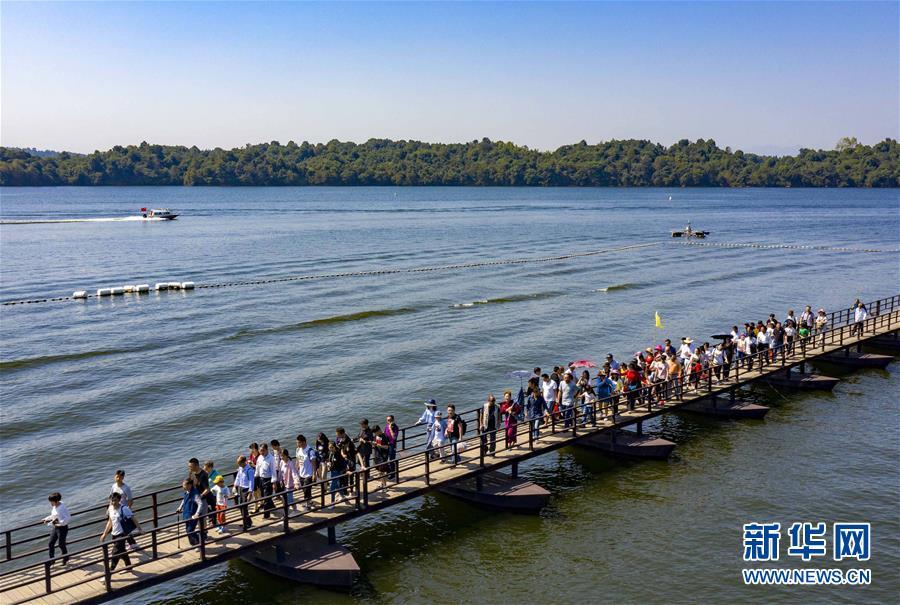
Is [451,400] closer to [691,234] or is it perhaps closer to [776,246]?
[776,246]

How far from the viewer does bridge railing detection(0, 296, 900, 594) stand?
17.1 m

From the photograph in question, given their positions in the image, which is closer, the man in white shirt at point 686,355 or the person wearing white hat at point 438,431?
the person wearing white hat at point 438,431

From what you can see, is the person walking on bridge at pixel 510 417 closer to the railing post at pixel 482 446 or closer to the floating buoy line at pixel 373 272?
the railing post at pixel 482 446

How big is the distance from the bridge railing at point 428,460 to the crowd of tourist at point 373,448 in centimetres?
9

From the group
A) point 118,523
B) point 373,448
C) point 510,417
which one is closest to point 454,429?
point 510,417

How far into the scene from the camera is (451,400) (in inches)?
1442

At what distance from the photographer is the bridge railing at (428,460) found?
17.1 m

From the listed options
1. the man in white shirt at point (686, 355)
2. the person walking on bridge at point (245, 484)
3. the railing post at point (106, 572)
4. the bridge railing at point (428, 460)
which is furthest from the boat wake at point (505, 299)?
the railing post at point (106, 572)

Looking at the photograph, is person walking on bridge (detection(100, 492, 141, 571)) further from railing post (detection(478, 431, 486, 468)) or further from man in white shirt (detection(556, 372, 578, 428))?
man in white shirt (detection(556, 372, 578, 428))

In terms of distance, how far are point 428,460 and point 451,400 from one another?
14.9 m

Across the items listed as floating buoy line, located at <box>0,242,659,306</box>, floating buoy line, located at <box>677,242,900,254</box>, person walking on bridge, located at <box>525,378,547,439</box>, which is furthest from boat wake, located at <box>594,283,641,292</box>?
person walking on bridge, located at <box>525,378,547,439</box>

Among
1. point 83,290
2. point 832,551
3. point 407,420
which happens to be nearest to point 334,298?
point 83,290

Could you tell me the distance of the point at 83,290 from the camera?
69875 mm

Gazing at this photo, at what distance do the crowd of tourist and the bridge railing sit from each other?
94 mm
